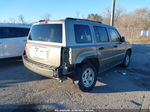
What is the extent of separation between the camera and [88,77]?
3770 millimetres

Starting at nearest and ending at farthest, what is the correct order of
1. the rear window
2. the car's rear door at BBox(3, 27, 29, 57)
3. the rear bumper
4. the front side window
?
the rear bumper
the rear window
the front side window
the car's rear door at BBox(3, 27, 29, 57)

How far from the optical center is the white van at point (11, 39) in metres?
5.56

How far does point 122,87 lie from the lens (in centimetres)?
407

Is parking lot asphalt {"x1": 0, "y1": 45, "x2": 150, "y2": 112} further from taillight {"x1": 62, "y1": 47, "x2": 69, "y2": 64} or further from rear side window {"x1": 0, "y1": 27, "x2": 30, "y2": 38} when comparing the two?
rear side window {"x1": 0, "y1": 27, "x2": 30, "y2": 38}

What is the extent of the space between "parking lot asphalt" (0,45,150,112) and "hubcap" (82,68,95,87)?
0.27 metres

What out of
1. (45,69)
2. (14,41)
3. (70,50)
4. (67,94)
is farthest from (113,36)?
(14,41)

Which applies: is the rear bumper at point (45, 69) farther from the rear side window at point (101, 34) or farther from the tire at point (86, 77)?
the rear side window at point (101, 34)

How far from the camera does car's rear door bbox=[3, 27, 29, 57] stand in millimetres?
5684

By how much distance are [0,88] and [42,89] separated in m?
1.26

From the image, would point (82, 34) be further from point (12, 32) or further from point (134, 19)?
point (134, 19)

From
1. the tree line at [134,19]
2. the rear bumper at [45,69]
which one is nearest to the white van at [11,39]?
the rear bumper at [45,69]

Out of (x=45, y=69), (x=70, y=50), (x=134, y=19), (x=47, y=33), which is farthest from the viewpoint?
(x=134, y=19)

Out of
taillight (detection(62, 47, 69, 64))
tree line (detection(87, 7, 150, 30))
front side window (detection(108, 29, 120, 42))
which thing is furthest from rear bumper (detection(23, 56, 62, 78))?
tree line (detection(87, 7, 150, 30))

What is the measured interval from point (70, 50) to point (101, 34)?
1699 millimetres
